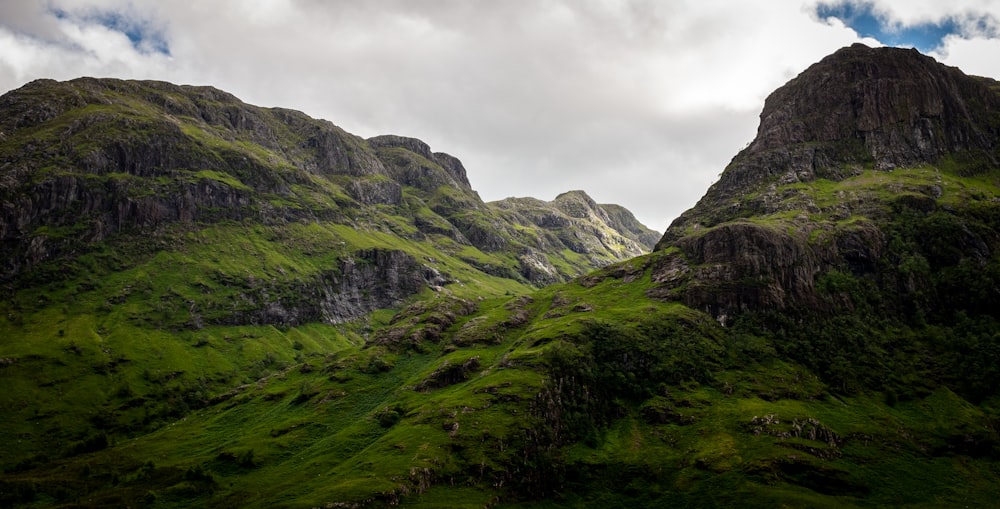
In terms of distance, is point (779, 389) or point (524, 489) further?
point (779, 389)

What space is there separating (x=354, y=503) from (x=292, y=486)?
2132cm

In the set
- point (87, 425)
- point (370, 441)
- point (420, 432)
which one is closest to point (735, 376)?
point (420, 432)

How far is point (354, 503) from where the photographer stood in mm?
98688

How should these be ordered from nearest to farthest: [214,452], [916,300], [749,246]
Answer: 1. [214,452]
2. [916,300]
3. [749,246]

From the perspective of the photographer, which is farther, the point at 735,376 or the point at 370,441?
the point at 735,376

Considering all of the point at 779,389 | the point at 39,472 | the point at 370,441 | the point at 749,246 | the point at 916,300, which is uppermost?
the point at 749,246

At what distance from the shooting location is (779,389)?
14225 cm

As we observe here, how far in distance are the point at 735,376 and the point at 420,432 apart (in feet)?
294

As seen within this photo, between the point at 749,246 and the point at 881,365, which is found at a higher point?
the point at 749,246

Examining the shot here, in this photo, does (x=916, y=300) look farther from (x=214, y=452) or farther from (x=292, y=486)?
(x=214, y=452)

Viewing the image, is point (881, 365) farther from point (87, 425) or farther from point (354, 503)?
point (87, 425)

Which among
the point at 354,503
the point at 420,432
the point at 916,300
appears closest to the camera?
the point at 354,503

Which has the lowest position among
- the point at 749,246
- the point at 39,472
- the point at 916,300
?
the point at 39,472

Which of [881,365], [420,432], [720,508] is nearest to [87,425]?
[420,432]
